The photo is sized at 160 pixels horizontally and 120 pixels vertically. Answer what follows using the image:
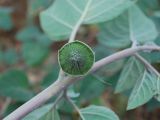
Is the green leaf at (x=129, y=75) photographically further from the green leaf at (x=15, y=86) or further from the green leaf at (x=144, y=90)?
the green leaf at (x=15, y=86)

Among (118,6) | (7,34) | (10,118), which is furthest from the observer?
(7,34)

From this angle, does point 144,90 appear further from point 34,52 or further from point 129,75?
point 34,52

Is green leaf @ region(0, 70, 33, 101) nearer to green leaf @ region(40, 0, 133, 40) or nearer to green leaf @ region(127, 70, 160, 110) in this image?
green leaf @ region(40, 0, 133, 40)

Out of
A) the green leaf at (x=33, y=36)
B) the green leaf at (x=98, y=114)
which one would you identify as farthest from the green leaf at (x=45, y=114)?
the green leaf at (x=33, y=36)

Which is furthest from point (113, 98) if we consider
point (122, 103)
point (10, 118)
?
point (10, 118)

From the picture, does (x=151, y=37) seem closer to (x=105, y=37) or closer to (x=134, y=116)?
(x=105, y=37)

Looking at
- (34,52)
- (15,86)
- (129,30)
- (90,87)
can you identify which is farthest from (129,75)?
(34,52)
